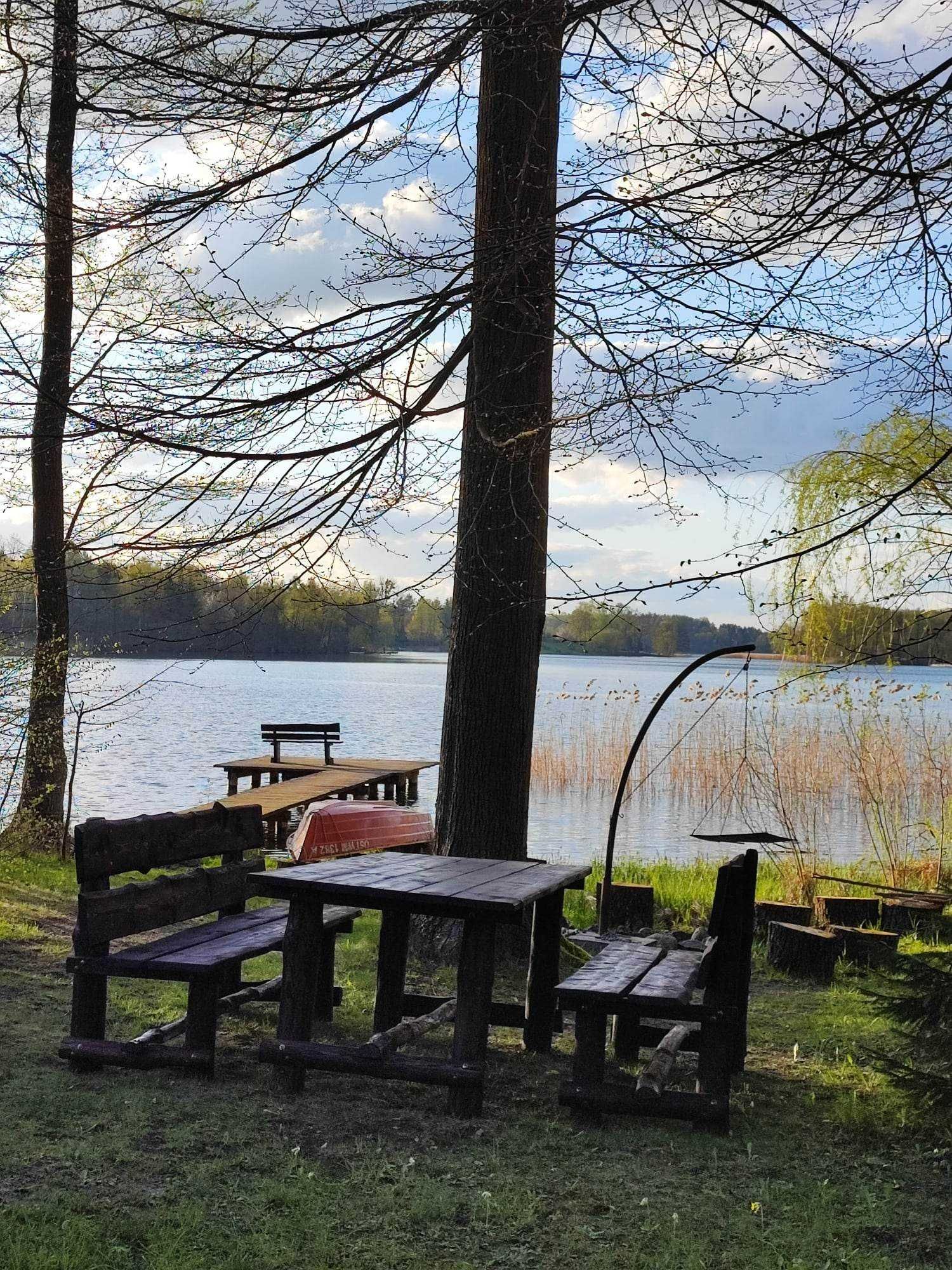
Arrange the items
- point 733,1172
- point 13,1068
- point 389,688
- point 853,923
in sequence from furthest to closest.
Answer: point 389,688 < point 853,923 < point 13,1068 < point 733,1172

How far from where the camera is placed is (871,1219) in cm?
356

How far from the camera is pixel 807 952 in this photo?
722 cm

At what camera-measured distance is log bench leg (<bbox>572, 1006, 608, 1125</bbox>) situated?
4.29m

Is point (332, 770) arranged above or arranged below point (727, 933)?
below

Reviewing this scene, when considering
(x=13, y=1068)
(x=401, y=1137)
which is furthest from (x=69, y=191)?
(x=401, y=1137)

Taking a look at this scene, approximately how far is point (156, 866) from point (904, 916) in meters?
5.11

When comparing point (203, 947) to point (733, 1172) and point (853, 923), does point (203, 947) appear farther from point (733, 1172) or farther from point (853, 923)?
point (853, 923)

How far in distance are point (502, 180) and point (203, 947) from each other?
4271mm

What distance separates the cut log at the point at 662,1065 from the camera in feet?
13.9

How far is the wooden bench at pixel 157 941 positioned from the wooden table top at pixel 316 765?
11647mm

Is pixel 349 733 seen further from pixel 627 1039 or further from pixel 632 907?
pixel 627 1039

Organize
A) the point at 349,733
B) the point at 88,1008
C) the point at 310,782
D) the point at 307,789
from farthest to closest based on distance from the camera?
the point at 349,733
the point at 310,782
the point at 307,789
the point at 88,1008

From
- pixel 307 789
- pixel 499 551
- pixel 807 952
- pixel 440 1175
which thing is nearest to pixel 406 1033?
pixel 440 1175

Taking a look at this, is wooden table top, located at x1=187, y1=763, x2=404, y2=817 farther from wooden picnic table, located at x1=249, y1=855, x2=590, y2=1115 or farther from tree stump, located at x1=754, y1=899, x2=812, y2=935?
wooden picnic table, located at x1=249, y1=855, x2=590, y2=1115
